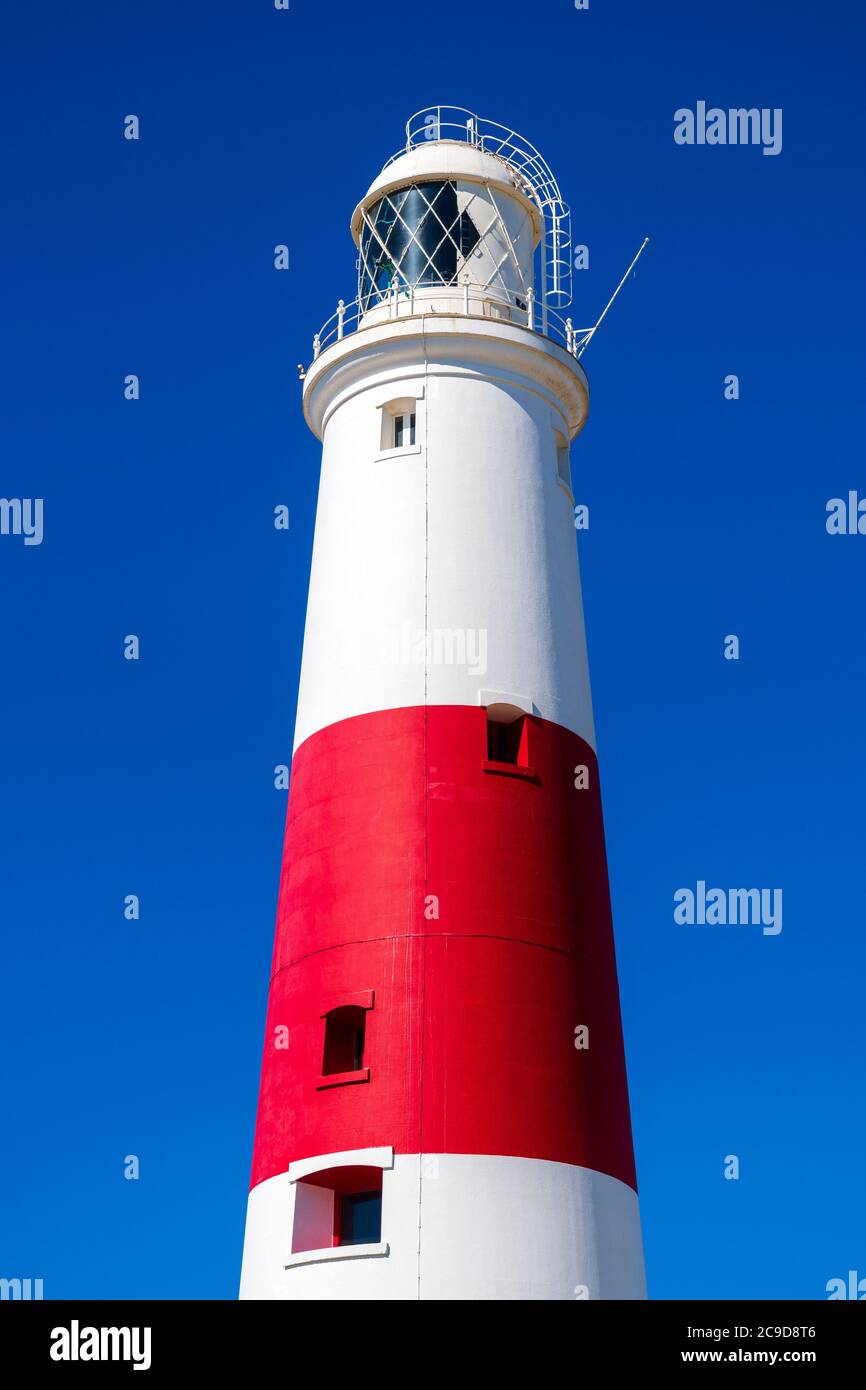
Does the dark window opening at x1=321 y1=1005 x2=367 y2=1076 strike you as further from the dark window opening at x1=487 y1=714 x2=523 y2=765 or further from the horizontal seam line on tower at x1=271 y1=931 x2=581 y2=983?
the dark window opening at x1=487 y1=714 x2=523 y2=765

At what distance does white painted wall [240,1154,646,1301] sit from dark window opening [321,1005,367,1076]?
1666 mm

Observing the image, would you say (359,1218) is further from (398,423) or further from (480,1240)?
(398,423)

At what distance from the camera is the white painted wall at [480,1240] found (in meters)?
19.8

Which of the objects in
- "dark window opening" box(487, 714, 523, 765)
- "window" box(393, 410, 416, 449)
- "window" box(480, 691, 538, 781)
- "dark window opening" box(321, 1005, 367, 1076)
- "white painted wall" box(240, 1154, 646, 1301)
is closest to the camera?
"white painted wall" box(240, 1154, 646, 1301)

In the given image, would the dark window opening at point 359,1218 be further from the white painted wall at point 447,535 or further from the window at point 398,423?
the window at point 398,423

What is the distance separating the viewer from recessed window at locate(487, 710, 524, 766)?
22984 millimetres

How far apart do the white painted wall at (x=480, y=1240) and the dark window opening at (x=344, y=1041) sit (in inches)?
65.6

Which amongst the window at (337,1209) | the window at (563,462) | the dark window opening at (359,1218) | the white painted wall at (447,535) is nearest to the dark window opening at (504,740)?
the white painted wall at (447,535)

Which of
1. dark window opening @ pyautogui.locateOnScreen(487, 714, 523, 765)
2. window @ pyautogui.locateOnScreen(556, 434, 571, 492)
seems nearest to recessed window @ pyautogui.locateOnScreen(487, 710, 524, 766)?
dark window opening @ pyautogui.locateOnScreen(487, 714, 523, 765)
